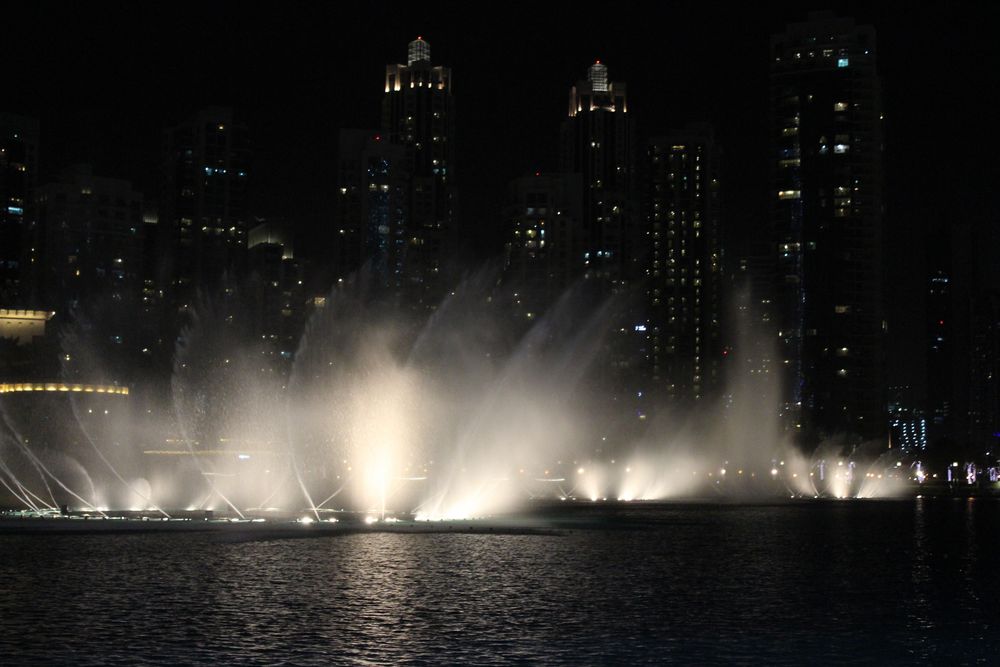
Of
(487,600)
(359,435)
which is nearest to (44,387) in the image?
(359,435)

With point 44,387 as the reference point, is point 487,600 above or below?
below

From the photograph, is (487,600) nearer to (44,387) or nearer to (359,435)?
(359,435)

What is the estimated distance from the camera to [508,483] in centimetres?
15150

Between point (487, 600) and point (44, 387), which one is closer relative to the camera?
point (487, 600)

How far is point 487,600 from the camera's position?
35500 millimetres

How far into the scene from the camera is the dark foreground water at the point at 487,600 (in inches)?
1072

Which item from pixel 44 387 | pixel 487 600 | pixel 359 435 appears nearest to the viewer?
pixel 487 600

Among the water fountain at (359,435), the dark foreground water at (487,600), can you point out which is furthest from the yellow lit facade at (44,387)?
the dark foreground water at (487,600)

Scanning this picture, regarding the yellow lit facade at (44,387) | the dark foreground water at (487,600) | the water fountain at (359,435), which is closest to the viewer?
the dark foreground water at (487,600)

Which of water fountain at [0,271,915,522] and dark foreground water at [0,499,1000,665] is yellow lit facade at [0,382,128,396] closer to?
water fountain at [0,271,915,522]

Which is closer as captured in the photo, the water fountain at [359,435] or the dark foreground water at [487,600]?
the dark foreground water at [487,600]

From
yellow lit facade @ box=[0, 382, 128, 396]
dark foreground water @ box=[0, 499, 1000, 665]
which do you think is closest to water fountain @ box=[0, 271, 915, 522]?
yellow lit facade @ box=[0, 382, 128, 396]

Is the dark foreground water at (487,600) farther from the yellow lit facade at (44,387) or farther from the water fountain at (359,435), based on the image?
the yellow lit facade at (44,387)

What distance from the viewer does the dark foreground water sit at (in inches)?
1072
